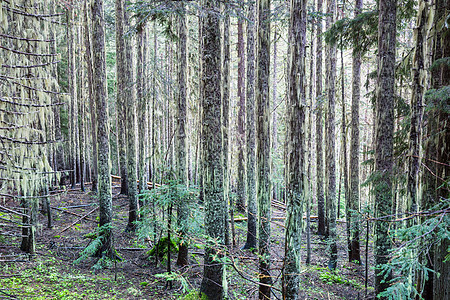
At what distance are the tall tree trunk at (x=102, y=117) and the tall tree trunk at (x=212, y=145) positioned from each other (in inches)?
160

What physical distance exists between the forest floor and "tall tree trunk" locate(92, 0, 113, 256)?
1.08 m

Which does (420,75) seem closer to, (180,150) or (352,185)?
(180,150)

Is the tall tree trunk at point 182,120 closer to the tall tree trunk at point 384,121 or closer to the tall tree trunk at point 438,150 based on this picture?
the tall tree trunk at point 384,121

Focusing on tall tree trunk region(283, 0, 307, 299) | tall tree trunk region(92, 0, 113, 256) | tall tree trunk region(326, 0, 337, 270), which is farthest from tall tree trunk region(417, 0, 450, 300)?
tall tree trunk region(92, 0, 113, 256)

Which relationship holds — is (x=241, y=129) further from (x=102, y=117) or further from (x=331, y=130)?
(x=102, y=117)

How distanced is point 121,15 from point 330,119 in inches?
387

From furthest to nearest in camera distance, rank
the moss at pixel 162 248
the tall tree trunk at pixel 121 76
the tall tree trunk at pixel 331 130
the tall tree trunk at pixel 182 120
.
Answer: the tall tree trunk at pixel 121 76, the tall tree trunk at pixel 331 130, the moss at pixel 162 248, the tall tree trunk at pixel 182 120

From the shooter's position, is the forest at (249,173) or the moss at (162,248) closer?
the forest at (249,173)

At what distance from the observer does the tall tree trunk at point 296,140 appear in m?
5.15

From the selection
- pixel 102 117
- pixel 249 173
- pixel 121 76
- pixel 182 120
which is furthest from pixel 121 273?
pixel 121 76

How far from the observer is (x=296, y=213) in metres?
5.22

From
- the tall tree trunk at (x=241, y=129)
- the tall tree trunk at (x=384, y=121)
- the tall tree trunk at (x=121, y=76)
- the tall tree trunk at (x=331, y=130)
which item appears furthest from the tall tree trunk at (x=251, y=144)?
the tall tree trunk at (x=121, y=76)

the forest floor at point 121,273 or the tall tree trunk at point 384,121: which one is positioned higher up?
the tall tree trunk at point 384,121

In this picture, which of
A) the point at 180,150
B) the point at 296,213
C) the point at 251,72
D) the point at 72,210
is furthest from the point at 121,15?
the point at 296,213
